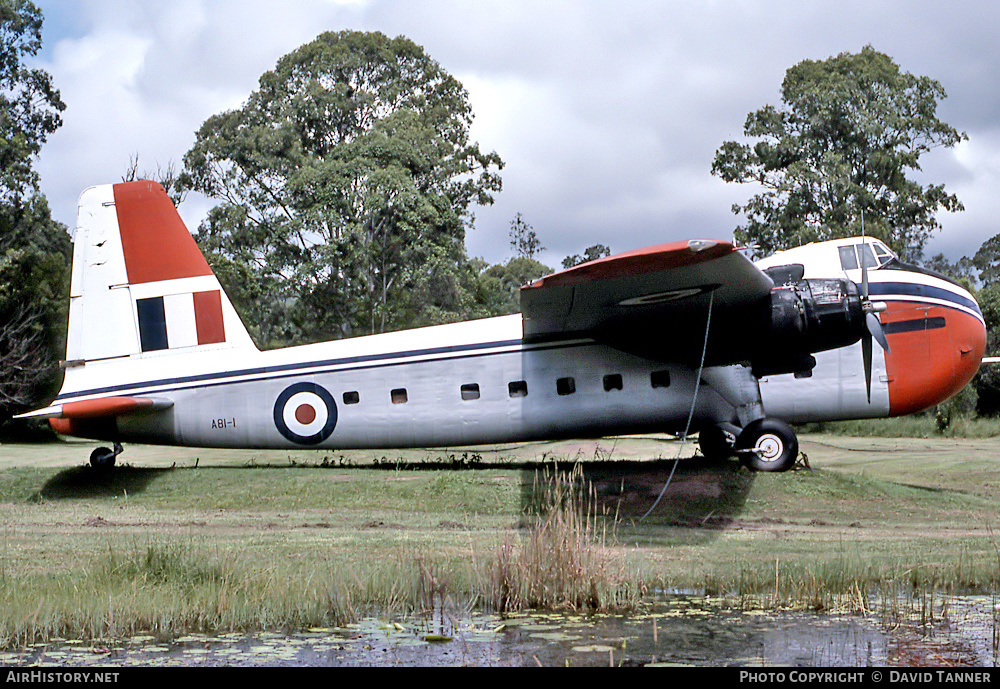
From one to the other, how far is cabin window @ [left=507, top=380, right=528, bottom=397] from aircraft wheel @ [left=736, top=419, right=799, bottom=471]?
159 inches

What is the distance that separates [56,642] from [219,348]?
464 inches

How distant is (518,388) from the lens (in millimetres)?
18391

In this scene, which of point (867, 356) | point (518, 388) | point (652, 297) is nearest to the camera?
point (652, 297)

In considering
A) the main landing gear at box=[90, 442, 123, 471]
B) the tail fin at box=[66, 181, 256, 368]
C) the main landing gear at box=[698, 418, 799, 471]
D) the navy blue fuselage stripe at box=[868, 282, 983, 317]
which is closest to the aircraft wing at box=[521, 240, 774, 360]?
the main landing gear at box=[698, 418, 799, 471]

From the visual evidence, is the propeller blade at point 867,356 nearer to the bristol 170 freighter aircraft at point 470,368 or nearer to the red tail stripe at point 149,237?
the bristol 170 freighter aircraft at point 470,368

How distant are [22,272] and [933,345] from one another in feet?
123

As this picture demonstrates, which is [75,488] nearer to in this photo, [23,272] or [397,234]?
[23,272]

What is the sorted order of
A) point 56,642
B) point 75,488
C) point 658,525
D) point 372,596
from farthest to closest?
point 75,488
point 658,525
point 372,596
point 56,642

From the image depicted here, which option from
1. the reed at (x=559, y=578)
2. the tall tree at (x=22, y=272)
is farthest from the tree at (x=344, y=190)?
the reed at (x=559, y=578)

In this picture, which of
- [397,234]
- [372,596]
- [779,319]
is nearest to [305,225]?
[397,234]

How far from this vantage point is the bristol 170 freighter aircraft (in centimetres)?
1766

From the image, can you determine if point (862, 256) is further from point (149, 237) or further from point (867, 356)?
point (149, 237)

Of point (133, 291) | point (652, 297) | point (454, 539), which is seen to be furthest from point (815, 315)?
point (133, 291)

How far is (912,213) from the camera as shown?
5334 cm
